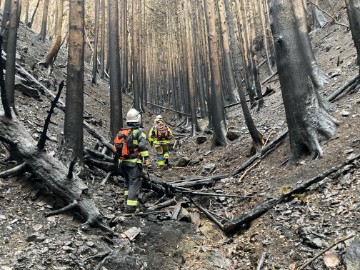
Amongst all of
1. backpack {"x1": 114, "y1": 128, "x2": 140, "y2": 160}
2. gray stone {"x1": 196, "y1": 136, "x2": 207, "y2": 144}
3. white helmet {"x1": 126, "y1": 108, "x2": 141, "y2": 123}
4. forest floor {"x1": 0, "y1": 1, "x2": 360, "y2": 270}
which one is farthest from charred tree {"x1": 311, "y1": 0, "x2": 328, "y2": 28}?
backpack {"x1": 114, "y1": 128, "x2": 140, "y2": 160}

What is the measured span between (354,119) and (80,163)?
480 centimetres

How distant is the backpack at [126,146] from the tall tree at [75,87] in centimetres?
63

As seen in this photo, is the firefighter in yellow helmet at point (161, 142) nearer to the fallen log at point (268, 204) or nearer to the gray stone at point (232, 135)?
the gray stone at point (232, 135)

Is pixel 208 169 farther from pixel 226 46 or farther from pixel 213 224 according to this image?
pixel 226 46

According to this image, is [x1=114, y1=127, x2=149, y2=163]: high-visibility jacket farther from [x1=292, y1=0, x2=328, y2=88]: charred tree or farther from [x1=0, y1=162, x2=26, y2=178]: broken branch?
[x1=292, y1=0, x2=328, y2=88]: charred tree

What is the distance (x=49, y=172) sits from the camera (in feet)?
15.1

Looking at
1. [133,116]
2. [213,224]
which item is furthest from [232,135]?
[213,224]

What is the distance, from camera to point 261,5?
2175cm

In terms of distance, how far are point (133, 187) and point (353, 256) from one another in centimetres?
343

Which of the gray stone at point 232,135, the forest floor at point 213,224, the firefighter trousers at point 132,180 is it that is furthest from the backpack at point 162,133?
the firefighter trousers at point 132,180

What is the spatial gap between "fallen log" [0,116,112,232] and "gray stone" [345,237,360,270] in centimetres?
284

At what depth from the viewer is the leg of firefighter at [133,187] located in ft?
17.7

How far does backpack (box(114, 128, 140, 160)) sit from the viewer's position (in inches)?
223

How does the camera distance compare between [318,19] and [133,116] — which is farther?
→ [318,19]
